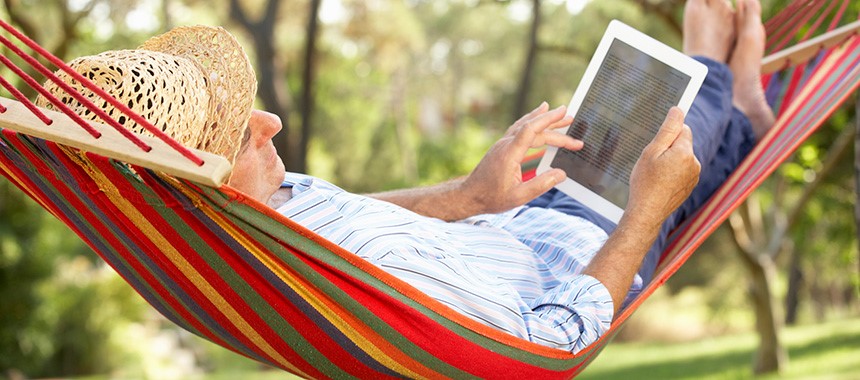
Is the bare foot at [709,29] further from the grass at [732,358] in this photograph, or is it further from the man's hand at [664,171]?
the grass at [732,358]

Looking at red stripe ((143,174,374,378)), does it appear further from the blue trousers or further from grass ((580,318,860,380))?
grass ((580,318,860,380))

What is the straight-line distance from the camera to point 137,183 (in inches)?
56.9

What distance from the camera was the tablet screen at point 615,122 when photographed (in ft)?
6.73

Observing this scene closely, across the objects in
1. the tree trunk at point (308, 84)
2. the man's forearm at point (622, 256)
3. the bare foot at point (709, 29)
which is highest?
the bare foot at point (709, 29)

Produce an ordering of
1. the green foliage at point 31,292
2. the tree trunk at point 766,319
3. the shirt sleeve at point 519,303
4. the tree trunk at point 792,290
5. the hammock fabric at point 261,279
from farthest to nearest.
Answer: the tree trunk at point 792,290 → the green foliage at point 31,292 → the tree trunk at point 766,319 → the shirt sleeve at point 519,303 → the hammock fabric at point 261,279

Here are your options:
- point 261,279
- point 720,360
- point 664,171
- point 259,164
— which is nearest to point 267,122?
point 259,164

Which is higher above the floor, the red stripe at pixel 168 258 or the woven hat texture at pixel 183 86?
the woven hat texture at pixel 183 86

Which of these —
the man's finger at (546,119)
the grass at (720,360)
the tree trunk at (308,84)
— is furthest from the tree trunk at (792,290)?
the man's finger at (546,119)

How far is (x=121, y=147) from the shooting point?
1.29m

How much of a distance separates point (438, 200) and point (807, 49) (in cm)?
116

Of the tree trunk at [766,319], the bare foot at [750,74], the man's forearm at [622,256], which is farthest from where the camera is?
the tree trunk at [766,319]

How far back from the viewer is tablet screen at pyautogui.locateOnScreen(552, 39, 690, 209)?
2.05 meters

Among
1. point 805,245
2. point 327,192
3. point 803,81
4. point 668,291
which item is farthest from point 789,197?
point 327,192

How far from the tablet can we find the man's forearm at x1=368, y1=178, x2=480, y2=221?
0.71 feet
